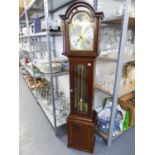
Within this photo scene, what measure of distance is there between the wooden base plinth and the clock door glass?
0.36 feet

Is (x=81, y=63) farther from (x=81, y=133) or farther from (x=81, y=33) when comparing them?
(x=81, y=133)

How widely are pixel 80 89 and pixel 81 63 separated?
0.26 m

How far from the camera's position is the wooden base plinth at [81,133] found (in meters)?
1.41

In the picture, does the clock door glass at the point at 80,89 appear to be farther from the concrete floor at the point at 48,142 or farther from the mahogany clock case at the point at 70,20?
the concrete floor at the point at 48,142

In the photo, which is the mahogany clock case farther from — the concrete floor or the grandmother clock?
the concrete floor

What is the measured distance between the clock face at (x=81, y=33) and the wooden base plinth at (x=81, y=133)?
71 cm

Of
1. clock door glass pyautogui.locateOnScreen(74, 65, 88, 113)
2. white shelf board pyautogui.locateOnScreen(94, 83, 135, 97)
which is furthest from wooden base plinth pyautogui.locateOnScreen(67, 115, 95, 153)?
white shelf board pyautogui.locateOnScreen(94, 83, 135, 97)

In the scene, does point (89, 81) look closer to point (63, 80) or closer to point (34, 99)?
point (63, 80)

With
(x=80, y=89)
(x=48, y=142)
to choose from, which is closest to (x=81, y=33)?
(x=80, y=89)

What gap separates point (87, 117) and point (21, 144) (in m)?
0.89

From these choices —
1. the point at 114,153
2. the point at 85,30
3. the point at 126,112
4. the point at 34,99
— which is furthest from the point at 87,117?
the point at 34,99

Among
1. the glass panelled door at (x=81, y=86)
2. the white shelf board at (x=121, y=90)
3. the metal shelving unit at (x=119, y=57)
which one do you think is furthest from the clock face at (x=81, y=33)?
the white shelf board at (x=121, y=90)

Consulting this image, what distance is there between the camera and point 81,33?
3.92 ft
